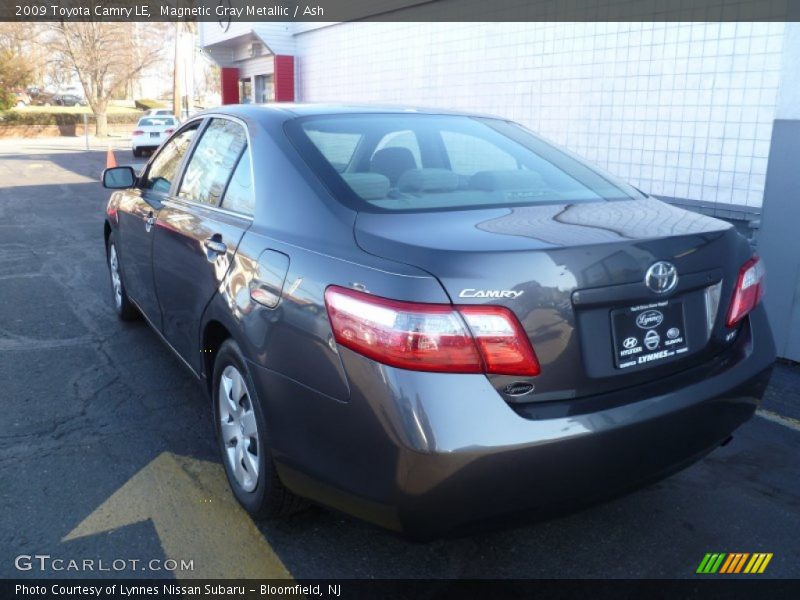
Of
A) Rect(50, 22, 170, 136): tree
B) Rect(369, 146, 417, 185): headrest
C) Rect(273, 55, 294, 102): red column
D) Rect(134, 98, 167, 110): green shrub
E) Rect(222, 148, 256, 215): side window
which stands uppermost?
Rect(50, 22, 170, 136): tree

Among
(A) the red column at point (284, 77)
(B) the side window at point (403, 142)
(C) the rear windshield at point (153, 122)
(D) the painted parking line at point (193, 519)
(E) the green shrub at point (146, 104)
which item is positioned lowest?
(D) the painted parking line at point (193, 519)

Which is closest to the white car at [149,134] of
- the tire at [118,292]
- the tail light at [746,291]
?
the tire at [118,292]

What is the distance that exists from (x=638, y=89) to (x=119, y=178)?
584cm

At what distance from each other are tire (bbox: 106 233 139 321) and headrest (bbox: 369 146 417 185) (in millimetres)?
2789

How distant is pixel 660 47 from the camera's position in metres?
7.78

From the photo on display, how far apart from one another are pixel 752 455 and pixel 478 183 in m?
2.00

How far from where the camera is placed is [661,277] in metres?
2.28

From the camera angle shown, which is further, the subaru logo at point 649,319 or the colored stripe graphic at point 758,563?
the colored stripe graphic at point 758,563

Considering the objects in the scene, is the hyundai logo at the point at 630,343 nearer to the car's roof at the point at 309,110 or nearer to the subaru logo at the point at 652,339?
the subaru logo at the point at 652,339

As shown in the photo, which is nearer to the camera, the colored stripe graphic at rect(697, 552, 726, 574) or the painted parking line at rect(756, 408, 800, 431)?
the colored stripe graphic at rect(697, 552, 726, 574)

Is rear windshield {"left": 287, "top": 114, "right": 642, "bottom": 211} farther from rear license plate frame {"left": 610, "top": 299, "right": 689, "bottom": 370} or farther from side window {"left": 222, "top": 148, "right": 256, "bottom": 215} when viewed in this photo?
rear license plate frame {"left": 610, "top": 299, "right": 689, "bottom": 370}

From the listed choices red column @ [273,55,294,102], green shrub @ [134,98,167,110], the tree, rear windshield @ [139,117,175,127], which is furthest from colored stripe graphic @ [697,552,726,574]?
green shrub @ [134,98,167,110]

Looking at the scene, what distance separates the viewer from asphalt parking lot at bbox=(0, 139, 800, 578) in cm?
269

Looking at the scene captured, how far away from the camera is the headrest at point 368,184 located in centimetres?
267
